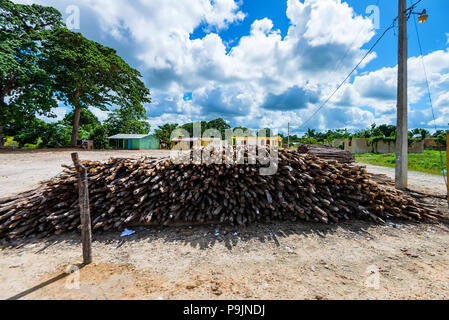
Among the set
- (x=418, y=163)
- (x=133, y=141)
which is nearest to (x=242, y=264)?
(x=418, y=163)

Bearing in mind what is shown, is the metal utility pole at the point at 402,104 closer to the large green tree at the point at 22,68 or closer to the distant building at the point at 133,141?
the large green tree at the point at 22,68

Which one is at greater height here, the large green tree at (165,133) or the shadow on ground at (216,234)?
the large green tree at (165,133)

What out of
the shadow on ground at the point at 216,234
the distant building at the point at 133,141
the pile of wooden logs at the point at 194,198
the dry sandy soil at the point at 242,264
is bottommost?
A: the dry sandy soil at the point at 242,264

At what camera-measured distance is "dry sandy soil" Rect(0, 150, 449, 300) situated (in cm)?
232

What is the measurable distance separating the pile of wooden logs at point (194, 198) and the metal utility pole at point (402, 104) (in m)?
2.40

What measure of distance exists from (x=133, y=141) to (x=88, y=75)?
12690 millimetres

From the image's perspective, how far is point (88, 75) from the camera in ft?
64.2

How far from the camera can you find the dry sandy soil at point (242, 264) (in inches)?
91.4

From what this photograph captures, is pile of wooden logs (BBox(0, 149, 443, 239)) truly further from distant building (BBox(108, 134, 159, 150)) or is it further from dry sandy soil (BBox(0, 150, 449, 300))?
distant building (BBox(108, 134, 159, 150))

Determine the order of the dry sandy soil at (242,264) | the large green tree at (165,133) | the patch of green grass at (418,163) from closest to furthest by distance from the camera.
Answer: the dry sandy soil at (242,264)
the patch of green grass at (418,163)
the large green tree at (165,133)

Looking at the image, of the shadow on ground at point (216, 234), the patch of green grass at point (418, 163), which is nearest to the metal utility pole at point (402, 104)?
the shadow on ground at point (216, 234)

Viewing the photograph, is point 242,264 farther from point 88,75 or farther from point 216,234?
point 88,75

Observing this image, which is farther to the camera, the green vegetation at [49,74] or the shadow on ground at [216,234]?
the green vegetation at [49,74]

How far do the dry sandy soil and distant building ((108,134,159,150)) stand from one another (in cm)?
2916
